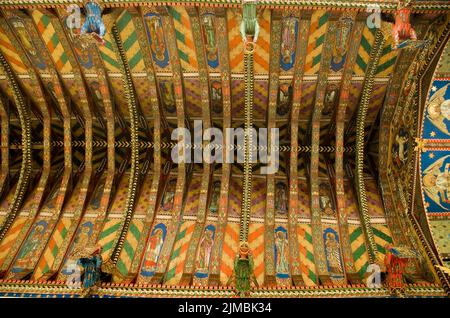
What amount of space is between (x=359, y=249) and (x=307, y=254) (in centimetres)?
159

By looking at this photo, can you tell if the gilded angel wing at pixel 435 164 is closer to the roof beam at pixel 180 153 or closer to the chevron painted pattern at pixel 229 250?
the chevron painted pattern at pixel 229 250

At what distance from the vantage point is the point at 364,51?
10000 millimetres

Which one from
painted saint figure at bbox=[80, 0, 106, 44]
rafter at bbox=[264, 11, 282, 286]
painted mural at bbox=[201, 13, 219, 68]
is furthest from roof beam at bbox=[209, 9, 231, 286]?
painted saint figure at bbox=[80, 0, 106, 44]

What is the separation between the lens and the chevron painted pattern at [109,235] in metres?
10.3

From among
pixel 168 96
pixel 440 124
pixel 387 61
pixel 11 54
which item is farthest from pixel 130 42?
pixel 440 124

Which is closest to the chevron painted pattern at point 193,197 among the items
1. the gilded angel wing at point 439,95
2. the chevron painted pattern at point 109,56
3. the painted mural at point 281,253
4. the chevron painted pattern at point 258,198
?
the chevron painted pattern at point 258,198

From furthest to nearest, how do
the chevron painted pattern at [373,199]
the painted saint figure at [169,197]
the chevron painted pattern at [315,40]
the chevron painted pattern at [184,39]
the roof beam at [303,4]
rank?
the painted saint figure at [169,197], the chevron painted pattern at [373,199], the chevron painted pattern at [184,39], the chevron painted pattern at [315,40], the roof beam at [303,4]

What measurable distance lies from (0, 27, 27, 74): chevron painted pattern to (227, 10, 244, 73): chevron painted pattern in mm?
6616

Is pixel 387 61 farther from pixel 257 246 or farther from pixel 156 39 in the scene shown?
pixel 156 39

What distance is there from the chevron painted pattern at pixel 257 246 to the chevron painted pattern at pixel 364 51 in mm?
5644

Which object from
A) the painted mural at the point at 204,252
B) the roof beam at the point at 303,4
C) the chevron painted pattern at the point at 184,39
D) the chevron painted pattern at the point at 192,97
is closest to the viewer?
the roof beam at the point at 303,4

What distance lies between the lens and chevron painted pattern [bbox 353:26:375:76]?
31.6ft

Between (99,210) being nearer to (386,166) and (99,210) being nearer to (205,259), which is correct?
(205,259)

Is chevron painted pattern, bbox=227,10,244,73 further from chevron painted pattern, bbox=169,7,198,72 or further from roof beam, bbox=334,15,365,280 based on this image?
roof beam, bbox=334,15,365,280
